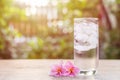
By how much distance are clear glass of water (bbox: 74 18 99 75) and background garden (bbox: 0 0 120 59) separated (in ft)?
8.76

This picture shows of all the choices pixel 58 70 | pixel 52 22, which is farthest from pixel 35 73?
pixel 52 22

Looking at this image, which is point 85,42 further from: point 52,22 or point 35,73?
point 52,22

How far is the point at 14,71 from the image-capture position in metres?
1.15

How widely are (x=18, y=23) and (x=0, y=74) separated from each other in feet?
8.90

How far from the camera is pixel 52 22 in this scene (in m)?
3.75

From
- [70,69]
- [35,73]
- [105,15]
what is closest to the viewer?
[70,69]

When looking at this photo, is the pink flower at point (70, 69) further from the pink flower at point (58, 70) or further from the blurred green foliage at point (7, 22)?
the blurred green foliage at point (7, 22)

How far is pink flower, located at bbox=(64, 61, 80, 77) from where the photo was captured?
0.99 metres

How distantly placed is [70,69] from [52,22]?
278 centimetres

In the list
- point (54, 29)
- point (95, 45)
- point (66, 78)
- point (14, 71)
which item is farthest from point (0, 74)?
point (54, 29)

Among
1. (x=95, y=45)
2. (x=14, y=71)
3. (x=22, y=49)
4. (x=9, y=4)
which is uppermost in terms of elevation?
(x=9, y=4)

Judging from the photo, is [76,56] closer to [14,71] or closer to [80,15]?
[14,71]

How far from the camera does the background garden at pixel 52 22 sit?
12.2 feet

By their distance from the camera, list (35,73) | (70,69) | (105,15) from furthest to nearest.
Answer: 1. (105,15)
2. (35,73)
3. (70,69)
